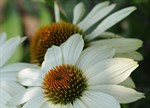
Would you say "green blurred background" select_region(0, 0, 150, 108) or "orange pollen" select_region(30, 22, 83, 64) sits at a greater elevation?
"orange pollen" select_region(30, 22, 83, 64)

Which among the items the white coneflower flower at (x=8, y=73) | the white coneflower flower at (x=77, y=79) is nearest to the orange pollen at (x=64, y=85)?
the white coneflower flower at (x=77, y=79)

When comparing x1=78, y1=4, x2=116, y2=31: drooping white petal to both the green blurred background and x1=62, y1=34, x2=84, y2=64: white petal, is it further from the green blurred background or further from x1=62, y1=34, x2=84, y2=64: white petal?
x1=62, y1=34, x2=84, y2=64: white petal

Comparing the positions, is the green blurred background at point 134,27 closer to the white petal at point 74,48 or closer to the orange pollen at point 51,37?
the orange pollen at point 51,37

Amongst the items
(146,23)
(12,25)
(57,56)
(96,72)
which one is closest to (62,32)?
(57,56)

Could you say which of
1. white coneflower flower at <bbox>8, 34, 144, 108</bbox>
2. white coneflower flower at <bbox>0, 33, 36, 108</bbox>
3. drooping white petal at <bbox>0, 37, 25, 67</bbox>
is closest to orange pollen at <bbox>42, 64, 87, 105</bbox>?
white coneflower flower at <bbox>8, 34, 144, 108</bbox>

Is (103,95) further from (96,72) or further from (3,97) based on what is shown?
(3,97)

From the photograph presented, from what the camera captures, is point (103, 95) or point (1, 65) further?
point (1, 65)
